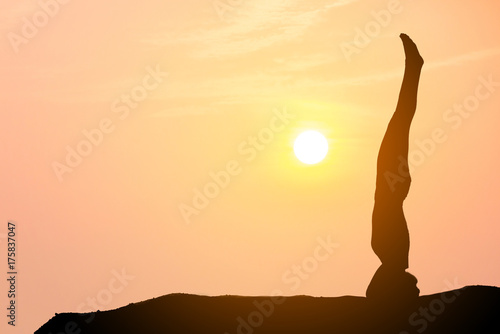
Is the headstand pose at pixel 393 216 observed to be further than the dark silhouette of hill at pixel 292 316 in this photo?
Yes

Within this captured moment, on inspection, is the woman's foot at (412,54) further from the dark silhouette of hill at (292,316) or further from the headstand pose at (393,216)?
the dark silhouette of hill at (292,316)

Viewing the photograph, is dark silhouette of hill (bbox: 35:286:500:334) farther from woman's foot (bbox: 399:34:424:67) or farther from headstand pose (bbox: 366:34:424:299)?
woman's foot (bbox: 399:34:424:67)

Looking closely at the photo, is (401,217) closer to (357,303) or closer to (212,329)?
(357,303)

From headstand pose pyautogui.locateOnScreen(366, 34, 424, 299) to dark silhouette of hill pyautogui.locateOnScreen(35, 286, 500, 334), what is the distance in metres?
0.61

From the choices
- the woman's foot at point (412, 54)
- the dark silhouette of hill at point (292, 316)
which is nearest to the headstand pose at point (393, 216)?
the dark silhouette of hill at point (292, 316)

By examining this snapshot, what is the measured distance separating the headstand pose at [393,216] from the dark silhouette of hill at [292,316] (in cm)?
61

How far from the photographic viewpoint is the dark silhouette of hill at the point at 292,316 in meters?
32.4

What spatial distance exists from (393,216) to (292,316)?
4589 millimetres

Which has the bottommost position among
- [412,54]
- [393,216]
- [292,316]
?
[292,316]

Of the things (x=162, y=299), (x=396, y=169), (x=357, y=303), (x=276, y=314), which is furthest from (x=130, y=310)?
(x=396, y=169)

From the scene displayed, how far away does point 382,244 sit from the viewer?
32594 millimetres

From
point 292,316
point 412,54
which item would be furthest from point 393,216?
point 412,54

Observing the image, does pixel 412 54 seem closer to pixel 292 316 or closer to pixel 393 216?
pixel 393 216

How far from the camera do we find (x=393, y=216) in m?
32.6
